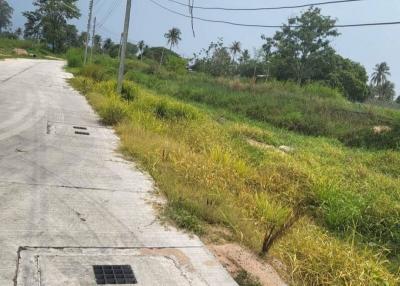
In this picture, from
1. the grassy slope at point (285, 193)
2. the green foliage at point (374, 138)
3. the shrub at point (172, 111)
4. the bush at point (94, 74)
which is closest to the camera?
the grassy slope at point (285, 193)

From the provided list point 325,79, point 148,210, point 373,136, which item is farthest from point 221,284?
point 325,79

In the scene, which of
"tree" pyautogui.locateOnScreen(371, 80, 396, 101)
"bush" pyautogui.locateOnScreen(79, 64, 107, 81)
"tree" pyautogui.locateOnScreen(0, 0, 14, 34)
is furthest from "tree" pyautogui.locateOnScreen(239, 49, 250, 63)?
"tree" pyautogui.locateOnScreen(0, 0, 14, 34)

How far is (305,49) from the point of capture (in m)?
43.6

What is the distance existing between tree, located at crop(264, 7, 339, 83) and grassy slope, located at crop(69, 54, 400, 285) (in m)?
33.0

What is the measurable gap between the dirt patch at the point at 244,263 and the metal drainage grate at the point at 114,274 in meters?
Result: 0.93

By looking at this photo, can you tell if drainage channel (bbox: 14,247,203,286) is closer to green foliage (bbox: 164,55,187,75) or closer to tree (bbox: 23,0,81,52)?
green foliage (bbox: 164,55,187,75)

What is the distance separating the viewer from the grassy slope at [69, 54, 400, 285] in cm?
441

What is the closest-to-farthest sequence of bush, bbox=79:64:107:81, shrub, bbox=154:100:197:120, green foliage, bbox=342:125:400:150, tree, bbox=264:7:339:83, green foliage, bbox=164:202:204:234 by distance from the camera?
green foliage, bbox=164:202:204:234
shrub, bbox=154:100:197:120
green foliage, bbox=342:125:400:150
bush, bbox=79:64:107:81
tree, bbox=264:7:339:83

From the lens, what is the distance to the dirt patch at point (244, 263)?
391 centimetres

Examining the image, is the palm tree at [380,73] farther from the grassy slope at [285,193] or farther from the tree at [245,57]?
the grassy slope at [285,193]

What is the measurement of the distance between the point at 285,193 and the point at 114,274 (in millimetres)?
4047

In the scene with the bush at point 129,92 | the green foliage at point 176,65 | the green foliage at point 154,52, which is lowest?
the bush at point 129,92

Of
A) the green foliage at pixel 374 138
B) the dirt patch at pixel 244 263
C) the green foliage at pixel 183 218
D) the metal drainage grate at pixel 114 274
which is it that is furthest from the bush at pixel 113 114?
the green foliage at pixel 374 138

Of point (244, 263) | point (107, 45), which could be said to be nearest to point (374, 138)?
point (244, 263)
